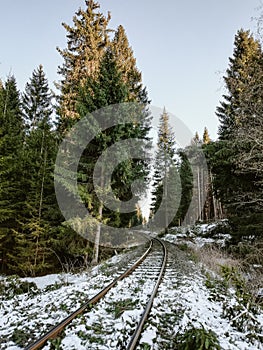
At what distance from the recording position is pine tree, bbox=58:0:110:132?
18.4 meters

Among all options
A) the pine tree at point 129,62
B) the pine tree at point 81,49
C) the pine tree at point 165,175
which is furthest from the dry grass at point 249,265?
the pine tree at point 165,175

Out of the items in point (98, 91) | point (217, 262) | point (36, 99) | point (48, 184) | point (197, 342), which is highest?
point (36, 99)

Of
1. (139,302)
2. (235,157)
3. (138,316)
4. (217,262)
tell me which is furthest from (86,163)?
(138,316)

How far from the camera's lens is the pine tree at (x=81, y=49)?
1841cm

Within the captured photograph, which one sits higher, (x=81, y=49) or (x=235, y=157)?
(x=81, y=49)

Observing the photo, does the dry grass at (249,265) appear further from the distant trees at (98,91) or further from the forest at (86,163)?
the distant trees at (98,91)

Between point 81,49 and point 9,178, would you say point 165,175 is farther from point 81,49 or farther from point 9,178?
point 9,178

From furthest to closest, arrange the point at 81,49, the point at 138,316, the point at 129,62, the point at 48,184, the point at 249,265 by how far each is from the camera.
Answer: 1. the point at 129,62
2. the point at 81,49
3. the point at 48,184
4. the point at 249,265
5. the point at 138,316

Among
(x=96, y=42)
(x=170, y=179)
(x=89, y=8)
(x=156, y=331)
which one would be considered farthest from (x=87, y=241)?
(x=170, y=179)

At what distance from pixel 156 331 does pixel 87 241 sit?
31.1ft

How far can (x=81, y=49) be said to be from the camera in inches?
748

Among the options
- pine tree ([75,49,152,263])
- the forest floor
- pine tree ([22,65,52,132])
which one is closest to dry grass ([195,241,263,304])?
the forest floor

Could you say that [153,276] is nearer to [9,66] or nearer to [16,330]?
[16,330]

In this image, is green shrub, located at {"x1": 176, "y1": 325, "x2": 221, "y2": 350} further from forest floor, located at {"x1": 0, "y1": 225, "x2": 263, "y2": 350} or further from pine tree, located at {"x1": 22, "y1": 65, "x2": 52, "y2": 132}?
pine tree, located at {"x1": 22, "y1": 65, "x2": 52, "y2": 132}
